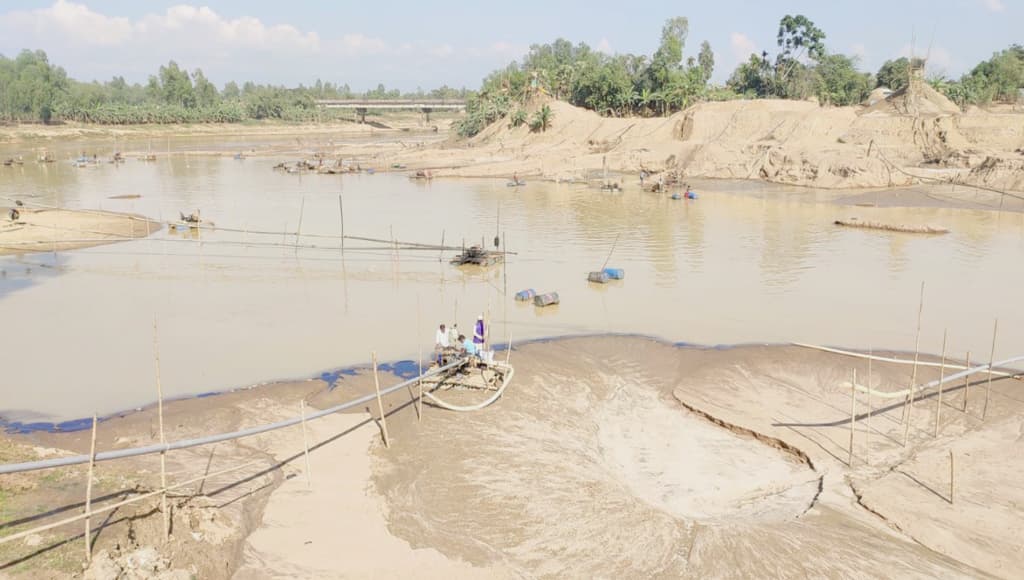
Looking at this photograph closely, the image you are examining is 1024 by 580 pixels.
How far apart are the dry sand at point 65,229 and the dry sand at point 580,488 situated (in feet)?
48.2

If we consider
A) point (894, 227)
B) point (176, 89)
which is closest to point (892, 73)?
point (894, 227)

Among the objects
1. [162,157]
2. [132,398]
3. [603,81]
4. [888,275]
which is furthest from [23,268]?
[603,81]

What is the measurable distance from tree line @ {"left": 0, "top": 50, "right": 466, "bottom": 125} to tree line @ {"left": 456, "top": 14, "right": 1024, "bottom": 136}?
38.5m

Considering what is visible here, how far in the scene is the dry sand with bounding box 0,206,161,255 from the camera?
73.7 ft

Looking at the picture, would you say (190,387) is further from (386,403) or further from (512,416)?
(512,416)

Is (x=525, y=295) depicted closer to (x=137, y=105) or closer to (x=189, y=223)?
(x=189, y=223)

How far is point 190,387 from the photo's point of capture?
12016 mm

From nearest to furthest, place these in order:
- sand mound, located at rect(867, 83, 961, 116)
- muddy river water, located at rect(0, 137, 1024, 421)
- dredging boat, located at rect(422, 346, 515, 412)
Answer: dredging boat, located at rect(422, 346, 515, 412), muddy river water, located at rect(0, 137, 1024, 421), sand mound, located at rect(867, 83, 961, 116)

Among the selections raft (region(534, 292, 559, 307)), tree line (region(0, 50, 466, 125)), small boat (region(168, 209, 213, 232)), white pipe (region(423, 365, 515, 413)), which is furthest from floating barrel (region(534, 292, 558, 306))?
tree line (region(0, 50, 466, 125))

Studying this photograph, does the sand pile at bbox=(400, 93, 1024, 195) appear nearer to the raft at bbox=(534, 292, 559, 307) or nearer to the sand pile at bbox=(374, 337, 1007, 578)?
the raft at bbox=(534, 292, 559, 307)

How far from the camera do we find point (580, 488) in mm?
8594

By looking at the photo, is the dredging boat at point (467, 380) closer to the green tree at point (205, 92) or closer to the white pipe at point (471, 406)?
the white pipe at point (471, 406)

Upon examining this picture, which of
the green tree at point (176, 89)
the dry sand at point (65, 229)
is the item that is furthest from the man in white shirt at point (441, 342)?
the green tree at point (176, 89)

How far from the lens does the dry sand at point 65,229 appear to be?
2245cm
